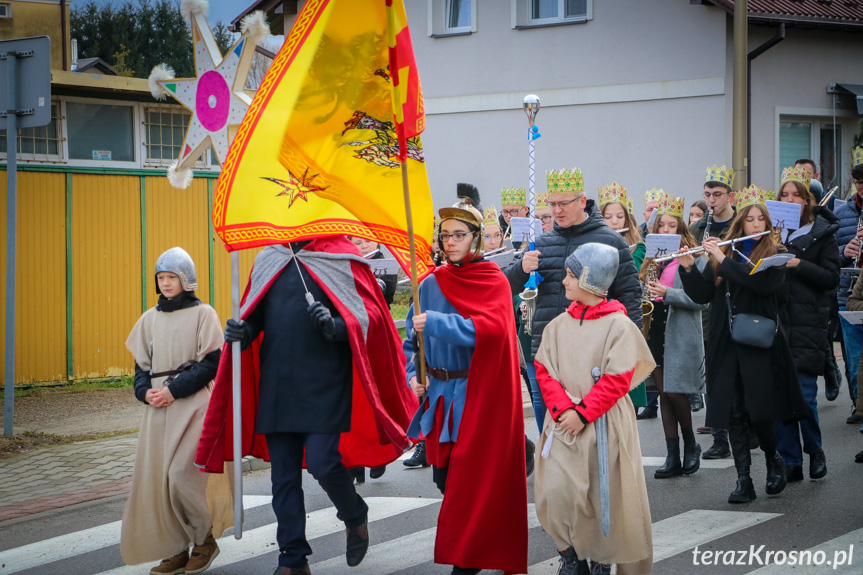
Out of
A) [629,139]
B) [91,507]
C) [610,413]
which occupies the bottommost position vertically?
[91,507]

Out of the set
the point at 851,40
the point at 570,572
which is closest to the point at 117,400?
the point at 570,572

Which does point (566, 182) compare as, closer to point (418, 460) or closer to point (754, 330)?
point (754, 330)

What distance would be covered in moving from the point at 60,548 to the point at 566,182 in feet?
12.9

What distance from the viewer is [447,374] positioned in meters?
5.49

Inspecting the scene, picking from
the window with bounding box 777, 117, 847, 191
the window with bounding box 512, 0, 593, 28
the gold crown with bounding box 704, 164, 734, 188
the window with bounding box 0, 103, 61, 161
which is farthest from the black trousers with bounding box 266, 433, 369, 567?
the window with bounding box 777, 117, 847, 191

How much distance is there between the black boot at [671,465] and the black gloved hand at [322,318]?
3.28 metres

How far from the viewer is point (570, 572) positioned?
5.22 meters

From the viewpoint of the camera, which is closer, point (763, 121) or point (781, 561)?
point (781, 561)

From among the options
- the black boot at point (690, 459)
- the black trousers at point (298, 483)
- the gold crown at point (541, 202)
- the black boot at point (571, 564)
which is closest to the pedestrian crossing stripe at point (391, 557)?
the black trousers at point (298, 483)

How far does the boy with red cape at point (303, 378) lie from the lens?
545 centimetres

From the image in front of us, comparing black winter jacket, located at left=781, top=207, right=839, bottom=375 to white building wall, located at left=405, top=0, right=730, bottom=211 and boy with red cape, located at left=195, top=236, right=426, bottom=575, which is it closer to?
boy with red cape, located at left=195, top=236, right=426, bottom=575

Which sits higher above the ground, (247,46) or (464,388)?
(247,46)

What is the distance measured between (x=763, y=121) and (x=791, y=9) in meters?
2.04

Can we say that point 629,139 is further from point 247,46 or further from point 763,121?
point 247,46
